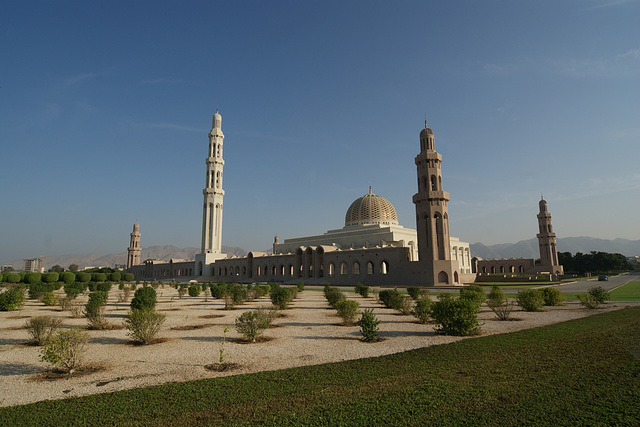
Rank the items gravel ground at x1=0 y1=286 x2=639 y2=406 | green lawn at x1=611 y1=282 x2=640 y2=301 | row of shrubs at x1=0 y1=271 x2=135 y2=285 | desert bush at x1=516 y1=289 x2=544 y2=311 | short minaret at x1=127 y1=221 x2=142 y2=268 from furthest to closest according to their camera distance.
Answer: short minaret at x1=127 y1=221 x2=142 y2=268 → row of shrubs at x1=0 y1=271 x2=135 y2=285 → green lawn at x1=611 y1=282 x2=640 y2=301 → desert bush at x1=516 y1=289 x2=544 y2=311 → gravel ground at x1=0 y1=286 x2=639 y2=406

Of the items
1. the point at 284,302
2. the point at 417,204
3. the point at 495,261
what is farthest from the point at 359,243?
the point at 284,302

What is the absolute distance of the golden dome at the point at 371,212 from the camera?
194 ft

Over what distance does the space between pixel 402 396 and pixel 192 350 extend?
5475mm

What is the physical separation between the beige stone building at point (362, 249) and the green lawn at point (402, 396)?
31.7 metres

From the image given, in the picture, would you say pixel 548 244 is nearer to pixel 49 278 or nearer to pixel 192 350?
pixel 192 350

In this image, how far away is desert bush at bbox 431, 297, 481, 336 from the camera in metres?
9.93

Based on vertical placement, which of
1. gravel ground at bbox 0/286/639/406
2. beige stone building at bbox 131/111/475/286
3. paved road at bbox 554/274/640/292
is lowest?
gravel ground at bbox 0/286/639/406

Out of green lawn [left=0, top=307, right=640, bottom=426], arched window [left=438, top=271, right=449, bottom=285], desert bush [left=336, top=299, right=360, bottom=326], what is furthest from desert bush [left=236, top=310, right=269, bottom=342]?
arched window [left=438, top=271, right=449, bottom=285]

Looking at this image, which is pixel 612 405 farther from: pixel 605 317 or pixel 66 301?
pixel 66 301

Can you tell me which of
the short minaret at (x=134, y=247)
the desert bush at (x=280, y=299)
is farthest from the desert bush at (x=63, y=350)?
the short minaret at (x=134, y=247)

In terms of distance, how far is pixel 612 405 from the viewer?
14.2ft

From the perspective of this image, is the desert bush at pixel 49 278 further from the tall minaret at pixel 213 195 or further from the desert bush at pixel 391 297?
the desert bush at pixel 391 297

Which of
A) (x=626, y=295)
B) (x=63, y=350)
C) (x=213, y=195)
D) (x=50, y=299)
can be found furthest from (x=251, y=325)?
(x=213, y=195)

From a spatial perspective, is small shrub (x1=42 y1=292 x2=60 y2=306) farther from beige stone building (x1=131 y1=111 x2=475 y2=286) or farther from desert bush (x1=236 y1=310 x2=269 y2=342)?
beige stone building (x1=131 y1=111 x2=475 y2=286)
